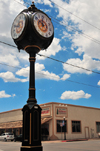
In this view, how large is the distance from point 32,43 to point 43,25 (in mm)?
1121

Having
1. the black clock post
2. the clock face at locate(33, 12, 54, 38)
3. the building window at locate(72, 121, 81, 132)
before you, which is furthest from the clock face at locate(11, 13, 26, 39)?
the building window at locate(72, 121, 81, 132)

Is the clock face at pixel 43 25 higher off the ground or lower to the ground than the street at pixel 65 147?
higher

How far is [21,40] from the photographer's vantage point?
10.3 metres

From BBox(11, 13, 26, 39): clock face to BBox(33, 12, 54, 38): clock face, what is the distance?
1.99ft

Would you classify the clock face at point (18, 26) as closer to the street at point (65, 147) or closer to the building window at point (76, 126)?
the street at point (65, 147)

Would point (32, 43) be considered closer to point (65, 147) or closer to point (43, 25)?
point (43, 25)

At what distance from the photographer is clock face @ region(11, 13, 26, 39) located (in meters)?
10.0

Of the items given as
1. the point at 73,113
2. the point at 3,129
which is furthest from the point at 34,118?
the point at 3,129

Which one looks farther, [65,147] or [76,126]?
[76,126]

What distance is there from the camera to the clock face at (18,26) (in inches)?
395

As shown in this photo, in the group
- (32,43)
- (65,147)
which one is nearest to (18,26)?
(32,43)

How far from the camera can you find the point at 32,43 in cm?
1019

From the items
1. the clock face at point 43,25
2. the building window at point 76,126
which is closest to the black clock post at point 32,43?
the clock face at point 43,25

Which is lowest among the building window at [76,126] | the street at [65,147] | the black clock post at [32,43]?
the street at [65,147]
